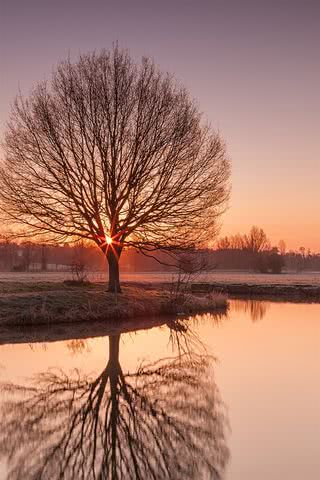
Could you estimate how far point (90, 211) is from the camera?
29172mm

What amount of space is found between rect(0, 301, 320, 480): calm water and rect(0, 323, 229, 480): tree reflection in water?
0.02 m

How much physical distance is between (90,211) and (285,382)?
18.4m

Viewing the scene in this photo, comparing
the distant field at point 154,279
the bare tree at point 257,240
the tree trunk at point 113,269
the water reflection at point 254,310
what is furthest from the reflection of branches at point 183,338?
the bare tree at point 257,240

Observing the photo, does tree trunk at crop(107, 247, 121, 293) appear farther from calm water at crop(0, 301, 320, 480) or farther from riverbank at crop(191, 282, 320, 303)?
riverbank at crop(191, 282, 320, 303)

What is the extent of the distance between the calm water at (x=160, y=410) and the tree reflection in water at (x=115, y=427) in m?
0.02

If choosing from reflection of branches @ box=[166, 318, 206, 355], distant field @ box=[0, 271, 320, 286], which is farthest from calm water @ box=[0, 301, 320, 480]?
distant field @ box=[0, 271, 320, 286]

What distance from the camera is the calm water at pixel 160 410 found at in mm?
7723

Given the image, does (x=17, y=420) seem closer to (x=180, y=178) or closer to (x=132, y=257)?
(x=180, y=178)

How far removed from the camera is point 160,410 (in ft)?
A: 34.6

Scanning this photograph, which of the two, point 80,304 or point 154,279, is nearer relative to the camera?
point 80,304

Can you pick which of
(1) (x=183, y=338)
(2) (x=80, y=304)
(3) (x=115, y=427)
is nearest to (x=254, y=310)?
(2) (x=80, y=304)

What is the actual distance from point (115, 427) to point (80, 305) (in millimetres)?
16497

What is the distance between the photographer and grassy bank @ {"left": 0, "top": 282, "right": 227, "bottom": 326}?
23688 millimetres

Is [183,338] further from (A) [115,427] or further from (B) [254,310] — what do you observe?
(B) [254,310]
